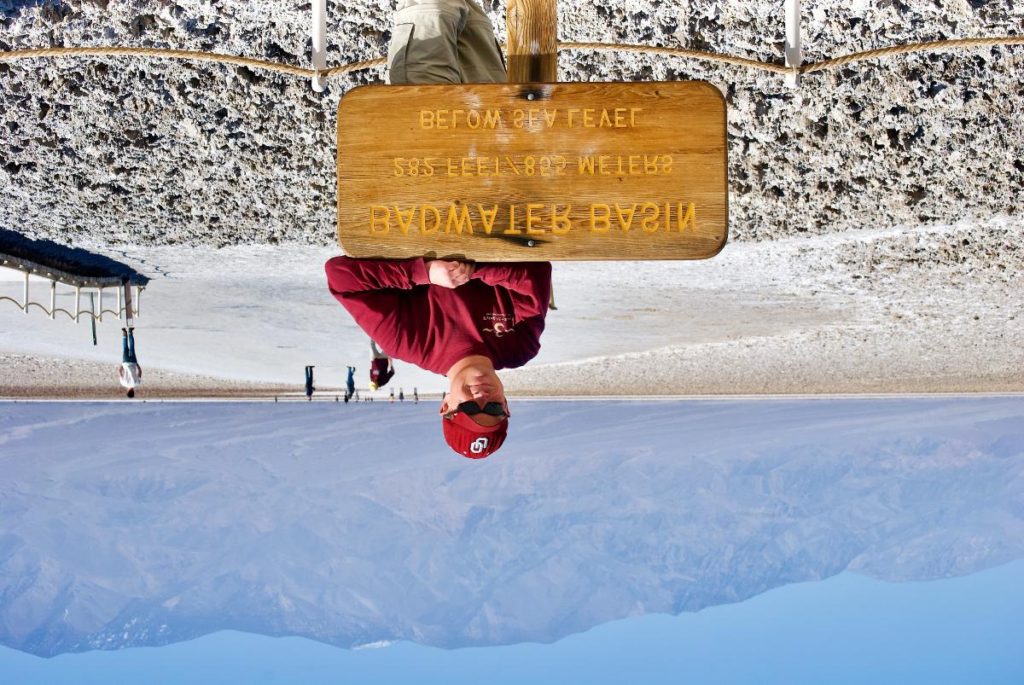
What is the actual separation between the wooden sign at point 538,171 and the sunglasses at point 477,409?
36 centimetres

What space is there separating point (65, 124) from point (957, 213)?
2693 mm

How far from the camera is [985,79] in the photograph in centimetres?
267

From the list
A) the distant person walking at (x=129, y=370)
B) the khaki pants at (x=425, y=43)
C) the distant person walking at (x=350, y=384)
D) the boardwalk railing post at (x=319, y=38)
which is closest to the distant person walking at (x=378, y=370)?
the boardwalk railing post at (x=319, y=38)

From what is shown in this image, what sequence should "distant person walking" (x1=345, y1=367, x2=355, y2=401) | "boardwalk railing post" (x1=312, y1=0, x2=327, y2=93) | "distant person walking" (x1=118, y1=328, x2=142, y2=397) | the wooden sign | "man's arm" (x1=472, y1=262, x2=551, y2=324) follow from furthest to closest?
"distant person walking" (x1=345, y1=367, x2=355, y2=401) → "distant person walking" (x1=118, y1=328, x2=142, y2=397) → "boardwalk railing post" (x1=312, y1=0, x2=327, y2=93) → "man's arm" (x1=472, y1=262, x2=551, y2=324) → the wooden sign

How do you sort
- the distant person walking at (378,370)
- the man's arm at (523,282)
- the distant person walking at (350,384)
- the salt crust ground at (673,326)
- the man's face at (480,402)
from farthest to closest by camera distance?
the distant person walking at (350,384) < the salt crust ground at (673,326) < the distant person walking at (378,370) < the man's face at (480,402) < the man's arm at (523,282)

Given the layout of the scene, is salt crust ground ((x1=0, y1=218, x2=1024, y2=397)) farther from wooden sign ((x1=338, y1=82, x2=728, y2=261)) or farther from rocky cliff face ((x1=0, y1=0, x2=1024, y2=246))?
wooden sign ((x1=338, y1=82, x2=728, y2=261))

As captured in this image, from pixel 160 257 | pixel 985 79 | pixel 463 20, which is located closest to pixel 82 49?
pixel 463 20

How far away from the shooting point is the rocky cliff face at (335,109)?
2.62m

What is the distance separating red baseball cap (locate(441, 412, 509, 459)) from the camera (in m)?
1.83

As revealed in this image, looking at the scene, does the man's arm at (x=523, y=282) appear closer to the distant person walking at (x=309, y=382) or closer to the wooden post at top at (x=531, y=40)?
the wooden post at top at (x=531, y=40)

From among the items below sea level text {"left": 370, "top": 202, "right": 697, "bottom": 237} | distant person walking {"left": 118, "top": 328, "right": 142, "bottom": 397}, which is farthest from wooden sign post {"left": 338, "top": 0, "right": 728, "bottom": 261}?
distant person walking {"left": 118, "top": 328, "right": 142, "bottom": 397}

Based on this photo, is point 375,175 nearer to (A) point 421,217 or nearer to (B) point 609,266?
(A) point 421,217

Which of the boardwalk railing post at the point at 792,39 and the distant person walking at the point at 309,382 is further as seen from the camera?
the distant person walking at the point at 309,382

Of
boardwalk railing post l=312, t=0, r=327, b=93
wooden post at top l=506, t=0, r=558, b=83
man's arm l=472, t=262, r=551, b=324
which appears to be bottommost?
man's arm l=472, t=262, r=551, b=324
